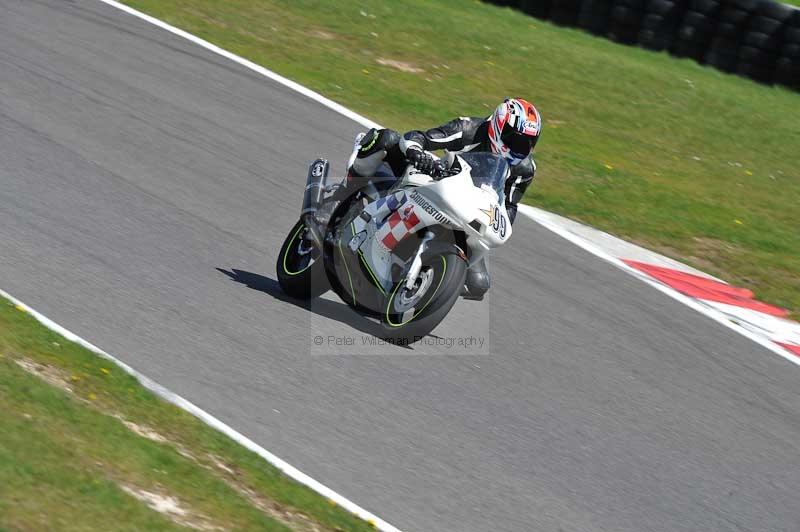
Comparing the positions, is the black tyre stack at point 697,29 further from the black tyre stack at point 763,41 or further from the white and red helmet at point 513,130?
the white and red helmet at point 513,130

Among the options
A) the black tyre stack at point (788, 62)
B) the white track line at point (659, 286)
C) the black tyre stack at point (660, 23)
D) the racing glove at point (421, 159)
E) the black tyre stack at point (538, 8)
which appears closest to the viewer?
the racing glove at point (421, 159)

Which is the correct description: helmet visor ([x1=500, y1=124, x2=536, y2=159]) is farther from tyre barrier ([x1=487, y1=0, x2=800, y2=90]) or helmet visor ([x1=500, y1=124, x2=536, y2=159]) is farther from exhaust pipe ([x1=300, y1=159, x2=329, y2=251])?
tyre barrier ([x1=487, y1=0, x2=800, y2=90])

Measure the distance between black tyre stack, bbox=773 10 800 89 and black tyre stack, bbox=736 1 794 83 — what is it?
55mm

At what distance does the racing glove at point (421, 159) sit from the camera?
6805 millimetres

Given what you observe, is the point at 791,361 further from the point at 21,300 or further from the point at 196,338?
the point at 21,300

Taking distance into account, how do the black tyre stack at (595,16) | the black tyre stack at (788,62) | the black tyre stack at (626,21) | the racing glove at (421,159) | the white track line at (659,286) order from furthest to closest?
the black tyre stack at (595,16) < the black tyre stack at (626,21) < the black tyre stack at (788,62) < the white track line at (659,286) < the racing glove at (421,159)

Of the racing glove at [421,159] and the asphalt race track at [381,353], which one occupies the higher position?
the racing glove at [421,159]

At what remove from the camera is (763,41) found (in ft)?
53.4

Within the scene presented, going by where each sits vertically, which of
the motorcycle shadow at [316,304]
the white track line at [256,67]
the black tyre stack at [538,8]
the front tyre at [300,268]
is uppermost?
the black tyre stack at [538,8]

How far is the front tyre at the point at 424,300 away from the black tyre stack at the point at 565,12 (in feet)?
37.7

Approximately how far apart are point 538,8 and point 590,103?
351cm

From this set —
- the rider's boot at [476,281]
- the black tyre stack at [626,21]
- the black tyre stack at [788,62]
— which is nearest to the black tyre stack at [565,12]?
the black tyre stack at [626,21]

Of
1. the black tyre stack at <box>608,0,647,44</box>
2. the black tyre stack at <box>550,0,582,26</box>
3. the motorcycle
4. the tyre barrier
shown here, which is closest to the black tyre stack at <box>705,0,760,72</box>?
the tyre barrier

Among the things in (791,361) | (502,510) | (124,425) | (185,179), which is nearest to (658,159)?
(791,361)
